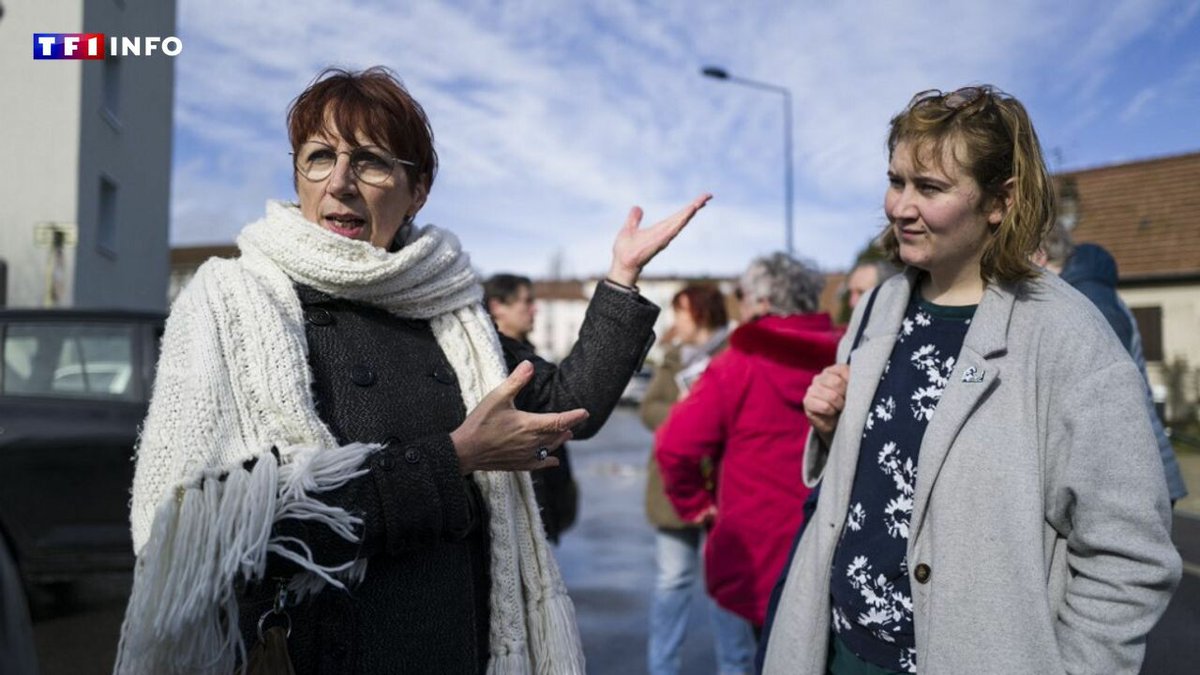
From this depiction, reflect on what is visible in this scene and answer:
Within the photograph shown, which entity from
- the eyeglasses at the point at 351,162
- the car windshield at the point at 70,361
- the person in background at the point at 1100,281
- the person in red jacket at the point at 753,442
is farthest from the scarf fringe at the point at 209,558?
the car windshield at the point at 70,361

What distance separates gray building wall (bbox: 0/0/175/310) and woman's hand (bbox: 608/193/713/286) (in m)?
11.8

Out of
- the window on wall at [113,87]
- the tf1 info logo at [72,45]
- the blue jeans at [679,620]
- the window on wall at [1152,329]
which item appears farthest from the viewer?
the window on wall at [1152,329]

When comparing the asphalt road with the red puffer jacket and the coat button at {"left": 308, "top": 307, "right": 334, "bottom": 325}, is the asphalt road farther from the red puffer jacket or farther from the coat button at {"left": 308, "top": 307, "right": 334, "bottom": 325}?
the coat button at {"left": 308, "top": 307, "right": 334, "bottom": 325}

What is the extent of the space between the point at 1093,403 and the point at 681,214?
91cm

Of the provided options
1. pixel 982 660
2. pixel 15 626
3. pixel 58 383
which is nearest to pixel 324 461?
pixel 15 626

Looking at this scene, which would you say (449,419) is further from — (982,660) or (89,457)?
(89,457)

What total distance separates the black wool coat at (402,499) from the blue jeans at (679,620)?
90.1 inches

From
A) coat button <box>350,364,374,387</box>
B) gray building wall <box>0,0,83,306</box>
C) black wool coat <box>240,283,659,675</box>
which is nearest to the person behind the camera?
black wool coat <box>240,283,659,675</box>

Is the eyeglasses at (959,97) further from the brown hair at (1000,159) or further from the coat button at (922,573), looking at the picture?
the coat button at (922,573)

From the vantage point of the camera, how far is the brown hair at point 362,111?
1857mm

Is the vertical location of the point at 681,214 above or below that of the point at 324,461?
above

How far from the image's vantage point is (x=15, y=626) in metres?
0.95

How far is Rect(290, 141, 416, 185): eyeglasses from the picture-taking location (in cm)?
186

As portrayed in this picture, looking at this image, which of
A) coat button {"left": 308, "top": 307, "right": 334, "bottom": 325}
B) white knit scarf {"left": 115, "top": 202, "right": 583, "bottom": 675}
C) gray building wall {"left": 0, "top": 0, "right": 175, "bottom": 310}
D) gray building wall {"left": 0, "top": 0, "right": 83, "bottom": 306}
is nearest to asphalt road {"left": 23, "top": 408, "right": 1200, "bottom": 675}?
white knit scarf {"left": 115, "top": 202, "right": 583, "bottom": 675}
